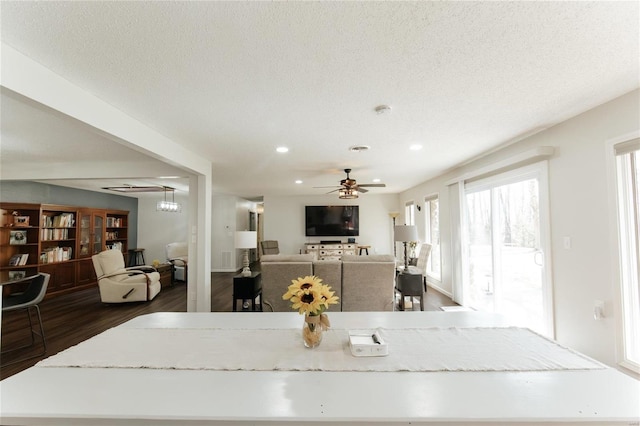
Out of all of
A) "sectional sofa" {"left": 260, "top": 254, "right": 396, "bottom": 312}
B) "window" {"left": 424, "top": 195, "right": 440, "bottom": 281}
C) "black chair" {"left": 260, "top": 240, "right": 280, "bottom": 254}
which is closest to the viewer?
"sectional sofa" {"left": 260, "top": 254, "right": 396, "bottom": 312}

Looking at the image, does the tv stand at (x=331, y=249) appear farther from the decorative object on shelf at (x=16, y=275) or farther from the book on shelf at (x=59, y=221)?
the decorative object on shelf at (x=16, y=275)

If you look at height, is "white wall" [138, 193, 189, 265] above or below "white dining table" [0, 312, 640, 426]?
above

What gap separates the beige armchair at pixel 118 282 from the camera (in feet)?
15.7

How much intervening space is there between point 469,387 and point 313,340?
2.18ft

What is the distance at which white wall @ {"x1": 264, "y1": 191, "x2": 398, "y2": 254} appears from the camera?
8219 millimetres

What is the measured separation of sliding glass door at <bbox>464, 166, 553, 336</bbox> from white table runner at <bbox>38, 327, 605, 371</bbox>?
2003mm

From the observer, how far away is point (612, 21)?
4.42 feet

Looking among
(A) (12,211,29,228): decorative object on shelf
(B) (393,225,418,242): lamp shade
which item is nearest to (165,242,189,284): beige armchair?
(A) (12,211,29,228): decorative object on shelf

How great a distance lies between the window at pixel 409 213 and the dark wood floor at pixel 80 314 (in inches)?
83.6

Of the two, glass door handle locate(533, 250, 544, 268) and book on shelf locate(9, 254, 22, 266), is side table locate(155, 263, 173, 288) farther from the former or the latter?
glass door handle locate(533, 250, 544, 268)

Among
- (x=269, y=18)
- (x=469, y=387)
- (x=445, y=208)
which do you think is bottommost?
(x=469, y=387)

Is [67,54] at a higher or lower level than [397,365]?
higher

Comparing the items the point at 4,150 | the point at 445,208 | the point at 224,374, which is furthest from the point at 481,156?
the point at 4,150

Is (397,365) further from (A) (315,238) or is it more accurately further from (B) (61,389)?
(A) (315,238)
